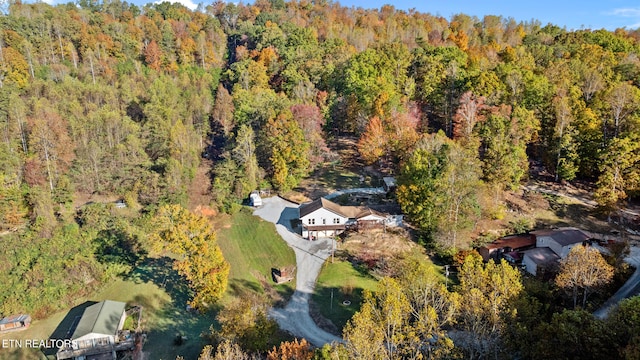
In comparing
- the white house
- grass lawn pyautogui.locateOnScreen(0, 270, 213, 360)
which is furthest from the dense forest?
the white house

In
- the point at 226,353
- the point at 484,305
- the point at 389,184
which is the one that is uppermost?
the point at 389,184

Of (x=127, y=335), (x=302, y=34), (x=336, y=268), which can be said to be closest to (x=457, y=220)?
(x=336, y=268)

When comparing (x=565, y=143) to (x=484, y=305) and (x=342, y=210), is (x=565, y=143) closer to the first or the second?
(x=342, y=210)

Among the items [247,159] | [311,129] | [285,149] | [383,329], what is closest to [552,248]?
[383,329]

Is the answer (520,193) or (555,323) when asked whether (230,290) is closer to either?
(555,323)

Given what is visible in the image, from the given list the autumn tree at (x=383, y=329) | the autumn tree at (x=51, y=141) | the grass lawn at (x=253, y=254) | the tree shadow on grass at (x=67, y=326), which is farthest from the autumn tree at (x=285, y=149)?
the autumn tree at (x=383, y=329)
